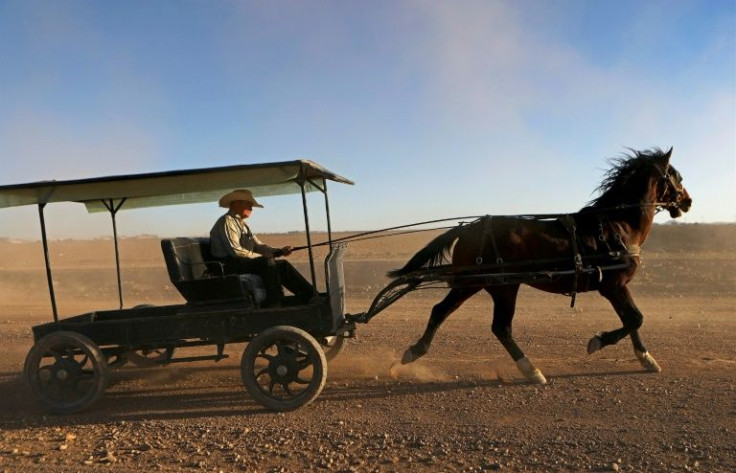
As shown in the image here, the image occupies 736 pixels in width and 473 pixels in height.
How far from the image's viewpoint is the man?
590 centimetres

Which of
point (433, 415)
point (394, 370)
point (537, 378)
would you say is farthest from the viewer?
point (394, 370)

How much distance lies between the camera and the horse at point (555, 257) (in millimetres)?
5969

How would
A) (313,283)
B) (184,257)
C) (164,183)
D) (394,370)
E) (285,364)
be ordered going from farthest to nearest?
(394,370) → (184,257) → (313,283) → (164,183) → (285,364)

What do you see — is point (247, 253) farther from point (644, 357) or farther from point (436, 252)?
point (644, 357)

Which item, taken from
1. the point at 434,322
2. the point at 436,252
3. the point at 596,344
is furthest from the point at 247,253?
the point at 596,344

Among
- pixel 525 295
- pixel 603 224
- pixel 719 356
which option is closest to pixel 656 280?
pixel 525 295

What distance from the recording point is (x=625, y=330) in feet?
19.6

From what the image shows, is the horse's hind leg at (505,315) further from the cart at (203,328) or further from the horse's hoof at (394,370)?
the cart at (203,328)

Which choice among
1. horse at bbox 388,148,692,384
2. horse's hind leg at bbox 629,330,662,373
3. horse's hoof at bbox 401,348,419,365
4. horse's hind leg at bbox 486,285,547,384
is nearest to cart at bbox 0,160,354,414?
horse's hoof at bbox 401,348,419,365

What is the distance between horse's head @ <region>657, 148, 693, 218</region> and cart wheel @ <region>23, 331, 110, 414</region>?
20.9ft

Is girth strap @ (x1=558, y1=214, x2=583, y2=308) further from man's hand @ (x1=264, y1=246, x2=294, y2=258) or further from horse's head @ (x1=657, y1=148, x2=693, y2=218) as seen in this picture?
man's hand @ (x1=264, y1=246, x2=294, y2=258)

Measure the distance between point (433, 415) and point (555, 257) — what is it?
7.30 feet

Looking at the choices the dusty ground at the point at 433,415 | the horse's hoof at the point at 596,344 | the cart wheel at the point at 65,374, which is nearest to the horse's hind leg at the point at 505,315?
the dusty ground at the point at 433,415

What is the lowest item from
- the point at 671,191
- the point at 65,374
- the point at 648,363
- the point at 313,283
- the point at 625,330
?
the point at 648,363
